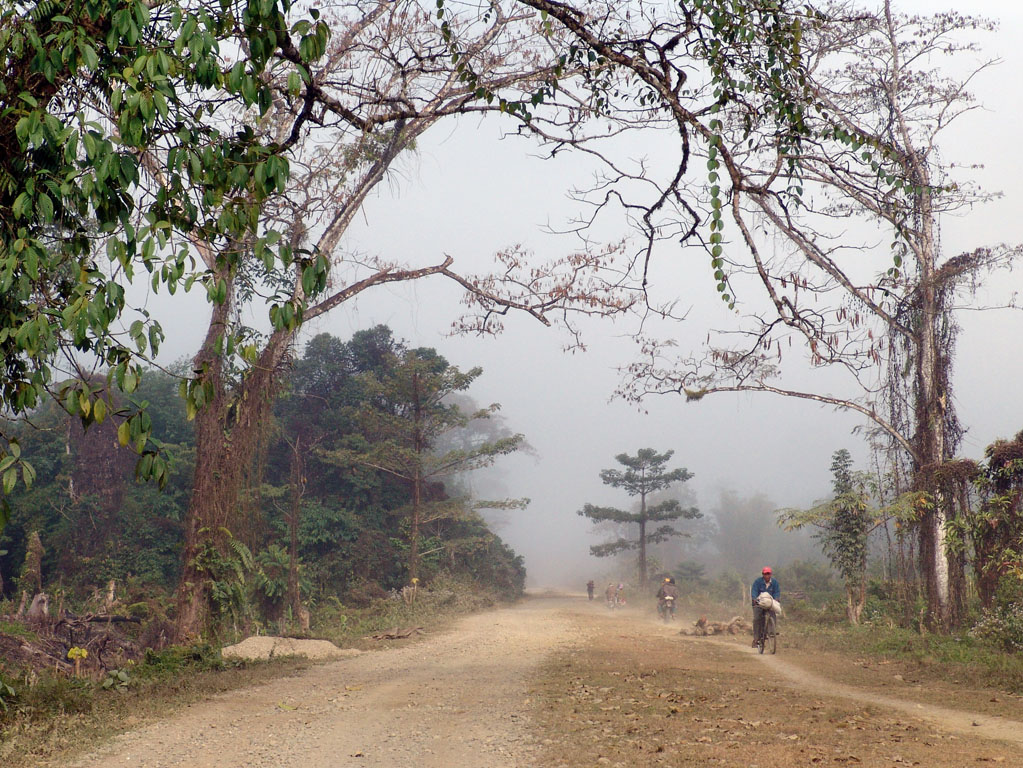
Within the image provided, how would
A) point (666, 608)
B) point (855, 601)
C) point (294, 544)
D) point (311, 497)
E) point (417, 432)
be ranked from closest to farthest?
point (855, 601), point (294, 544), point (666, 608), point (417, 432), point (311, 497)

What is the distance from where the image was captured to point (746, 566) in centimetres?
6197

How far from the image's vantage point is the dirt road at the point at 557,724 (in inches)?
188

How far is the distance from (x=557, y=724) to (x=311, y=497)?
2154 centimetres

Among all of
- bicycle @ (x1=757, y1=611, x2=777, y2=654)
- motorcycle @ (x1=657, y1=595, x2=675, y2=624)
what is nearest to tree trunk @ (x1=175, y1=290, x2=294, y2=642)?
bicycle @ (x1=757, y1=611, x2=777, y2=654)

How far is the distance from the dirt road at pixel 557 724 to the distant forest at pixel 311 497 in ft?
39.1

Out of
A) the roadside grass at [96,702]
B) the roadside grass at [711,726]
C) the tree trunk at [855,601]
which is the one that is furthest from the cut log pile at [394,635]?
the tree trunk at [855,601]

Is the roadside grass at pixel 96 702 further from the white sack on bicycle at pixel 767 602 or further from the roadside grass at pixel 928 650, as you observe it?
the roadside grass at pixel 928 650

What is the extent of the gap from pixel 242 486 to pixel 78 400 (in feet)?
28.9

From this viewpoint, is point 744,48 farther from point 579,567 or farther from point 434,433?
point 579,567

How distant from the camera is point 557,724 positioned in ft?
18.8

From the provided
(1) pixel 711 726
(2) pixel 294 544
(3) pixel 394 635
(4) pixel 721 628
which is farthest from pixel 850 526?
(2) pixel 294 544

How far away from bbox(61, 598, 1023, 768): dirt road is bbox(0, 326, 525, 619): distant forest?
11909mm

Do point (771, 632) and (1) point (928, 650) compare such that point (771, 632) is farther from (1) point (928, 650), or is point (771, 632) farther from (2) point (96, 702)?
(2) point (96, 702)

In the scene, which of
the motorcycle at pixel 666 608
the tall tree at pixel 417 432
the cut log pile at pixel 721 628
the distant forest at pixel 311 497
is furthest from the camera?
the tall tree at pixel 417 432
